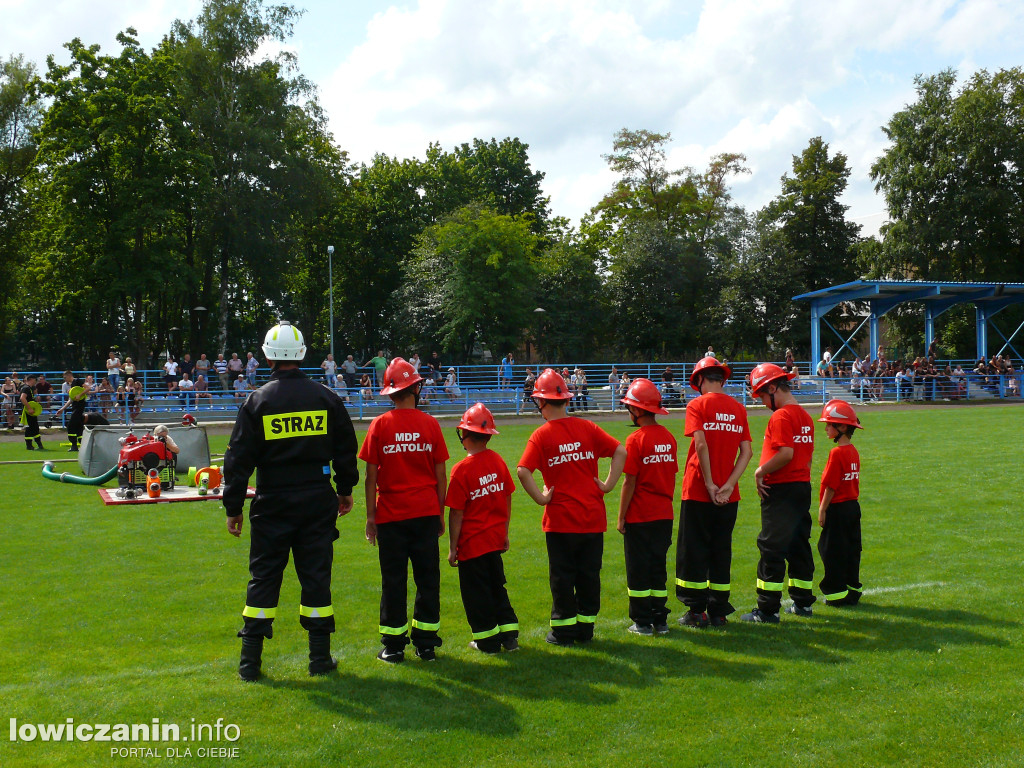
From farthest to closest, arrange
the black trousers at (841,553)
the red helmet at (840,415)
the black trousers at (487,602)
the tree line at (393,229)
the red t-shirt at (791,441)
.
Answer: the tree line at (393,229), the red helmet at (840,415), the black trousers at (841,553), the red t-shirt at (791,441), the black trousers at (487,602)

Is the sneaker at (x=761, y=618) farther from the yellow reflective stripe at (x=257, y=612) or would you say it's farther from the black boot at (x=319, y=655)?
the yellow reflective stripe at (x=257, y=612)

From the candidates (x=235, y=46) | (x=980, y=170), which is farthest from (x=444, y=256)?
(x=980, y=170)

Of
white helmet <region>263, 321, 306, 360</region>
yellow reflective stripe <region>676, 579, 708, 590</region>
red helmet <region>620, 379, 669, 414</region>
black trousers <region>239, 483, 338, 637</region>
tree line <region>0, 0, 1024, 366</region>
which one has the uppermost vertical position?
tree line <region>0, 0, 1024, 366</region>

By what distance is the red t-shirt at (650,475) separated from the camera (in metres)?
6.12

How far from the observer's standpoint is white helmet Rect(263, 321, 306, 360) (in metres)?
5.61

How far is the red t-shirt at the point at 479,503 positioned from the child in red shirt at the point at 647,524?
87 centimetres

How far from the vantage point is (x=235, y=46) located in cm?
4106

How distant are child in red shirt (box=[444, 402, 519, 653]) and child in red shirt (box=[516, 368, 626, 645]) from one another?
0.29 m

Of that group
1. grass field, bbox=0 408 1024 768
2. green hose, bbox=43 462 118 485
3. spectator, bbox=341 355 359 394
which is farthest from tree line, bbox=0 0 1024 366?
grass field, bbox=0 408 1024 768

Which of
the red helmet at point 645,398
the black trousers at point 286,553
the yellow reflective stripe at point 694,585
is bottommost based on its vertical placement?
the yellow reflective stripe at point 694,585

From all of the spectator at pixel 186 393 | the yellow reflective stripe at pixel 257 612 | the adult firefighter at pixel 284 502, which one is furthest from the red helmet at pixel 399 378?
the spectator at pixel 186 393

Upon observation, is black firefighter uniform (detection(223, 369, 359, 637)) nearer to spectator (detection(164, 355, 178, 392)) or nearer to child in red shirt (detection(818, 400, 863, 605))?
child in red shirt (detection(818, 400, 863, 605))

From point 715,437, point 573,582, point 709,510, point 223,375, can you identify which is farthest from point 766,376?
point 223,375

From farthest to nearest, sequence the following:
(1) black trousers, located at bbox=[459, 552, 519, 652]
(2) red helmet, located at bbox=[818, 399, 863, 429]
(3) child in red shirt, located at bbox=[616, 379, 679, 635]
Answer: (2) red helmet, located at bbox=[818, 399, 863, 429]
(3) child in red shirt, located at bbox=[616, 379, 679, 635]
(1) black trousers, located at bbox=[459, 552, 519, 652]
